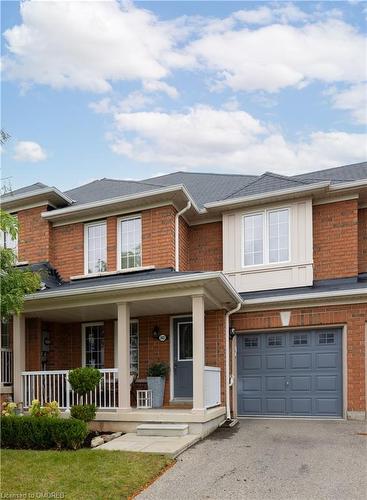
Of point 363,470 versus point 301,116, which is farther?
point 301,116

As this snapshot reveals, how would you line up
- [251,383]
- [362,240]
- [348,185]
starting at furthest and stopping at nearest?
1. [362,240]
2. [251,383]
3. [348,185]

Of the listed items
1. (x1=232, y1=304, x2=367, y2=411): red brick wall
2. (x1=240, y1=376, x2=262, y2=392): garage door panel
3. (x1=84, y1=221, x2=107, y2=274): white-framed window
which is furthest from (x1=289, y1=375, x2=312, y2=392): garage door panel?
→ (x1=84, y1=221, x2=107, y2=274): white-framed window

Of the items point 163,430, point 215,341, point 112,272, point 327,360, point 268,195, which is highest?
point 268,195

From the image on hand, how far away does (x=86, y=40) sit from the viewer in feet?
35.9

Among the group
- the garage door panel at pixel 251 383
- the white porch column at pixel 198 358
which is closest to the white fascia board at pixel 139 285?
the white porch column at pixel 198 358

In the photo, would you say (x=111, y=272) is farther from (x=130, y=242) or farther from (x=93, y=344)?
(x=93, y=344)

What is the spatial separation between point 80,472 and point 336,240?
7.97 meters

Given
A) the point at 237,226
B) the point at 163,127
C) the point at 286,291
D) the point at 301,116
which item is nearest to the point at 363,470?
the point at 286,291

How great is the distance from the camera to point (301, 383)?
11.3 meters

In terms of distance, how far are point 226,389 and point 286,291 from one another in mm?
2647

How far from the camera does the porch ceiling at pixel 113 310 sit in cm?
1063

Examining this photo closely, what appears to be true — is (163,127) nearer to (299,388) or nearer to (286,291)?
(286,291)

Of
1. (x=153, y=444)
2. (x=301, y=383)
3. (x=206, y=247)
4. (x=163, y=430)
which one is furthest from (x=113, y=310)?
(x=301, y=383)

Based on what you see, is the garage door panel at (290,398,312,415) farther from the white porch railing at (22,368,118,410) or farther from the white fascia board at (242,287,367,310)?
the white porch railing at (22,368,118,410)
